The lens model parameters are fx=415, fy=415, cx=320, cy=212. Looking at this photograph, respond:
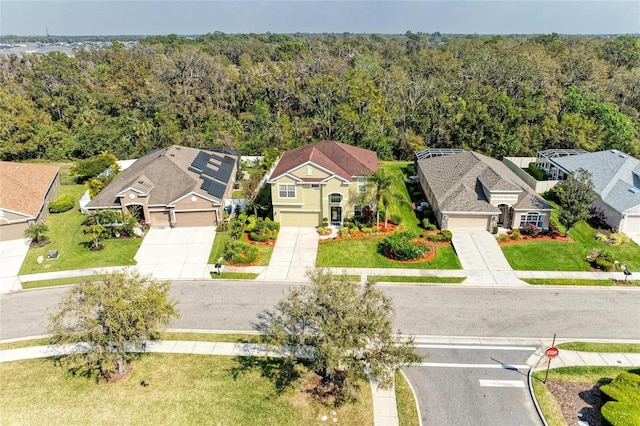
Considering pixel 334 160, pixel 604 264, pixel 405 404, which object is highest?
pixel 334 160

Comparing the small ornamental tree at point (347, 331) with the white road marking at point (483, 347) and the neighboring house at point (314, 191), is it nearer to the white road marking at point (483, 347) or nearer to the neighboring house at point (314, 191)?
the white road marking at point (483, 347)

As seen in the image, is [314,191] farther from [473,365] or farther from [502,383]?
[502,383]

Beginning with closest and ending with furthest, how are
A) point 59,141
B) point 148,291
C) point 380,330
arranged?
point 380,330 < point 148,291 < point 59,141

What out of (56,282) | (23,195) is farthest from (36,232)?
(56,282)

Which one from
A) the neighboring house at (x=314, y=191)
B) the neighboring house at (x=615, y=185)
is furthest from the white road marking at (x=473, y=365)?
the neighboring house at (x=615, y=185)

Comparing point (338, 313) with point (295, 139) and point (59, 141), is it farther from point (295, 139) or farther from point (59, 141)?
point (59, 141)

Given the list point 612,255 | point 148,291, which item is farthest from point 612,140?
point 148,291

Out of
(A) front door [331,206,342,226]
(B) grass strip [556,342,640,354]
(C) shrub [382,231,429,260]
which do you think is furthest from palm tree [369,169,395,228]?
(B) grass strip [556,342,640,354]
